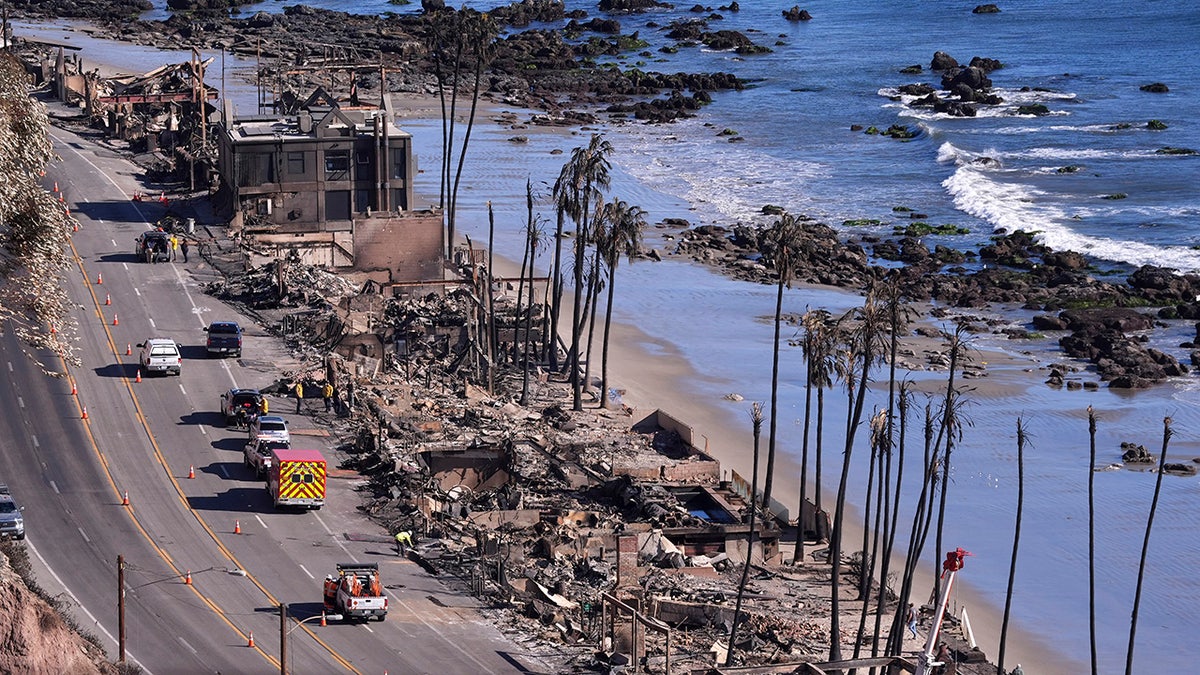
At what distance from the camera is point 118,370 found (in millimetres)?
70188

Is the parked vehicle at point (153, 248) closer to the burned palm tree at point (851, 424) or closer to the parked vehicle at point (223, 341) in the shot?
the parked vehicle at point (223, 341)

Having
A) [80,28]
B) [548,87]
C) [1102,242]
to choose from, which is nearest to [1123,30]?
[548,87]

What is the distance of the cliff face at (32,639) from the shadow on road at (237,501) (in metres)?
18.5

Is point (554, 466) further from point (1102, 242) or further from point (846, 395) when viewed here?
point (1102, 242)

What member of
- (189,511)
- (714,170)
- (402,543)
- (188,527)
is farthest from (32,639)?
(714,170)

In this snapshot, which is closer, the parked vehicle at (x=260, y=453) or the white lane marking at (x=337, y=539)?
the white lane marking at (x=337, y=539)

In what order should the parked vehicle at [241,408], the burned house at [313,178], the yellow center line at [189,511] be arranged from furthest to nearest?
the burned house at [313,178] < the parked vehicle at [241,408] < the yellow center line at [189,511]

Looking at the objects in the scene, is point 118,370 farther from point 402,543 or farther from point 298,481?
point 402,543

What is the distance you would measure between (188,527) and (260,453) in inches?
205

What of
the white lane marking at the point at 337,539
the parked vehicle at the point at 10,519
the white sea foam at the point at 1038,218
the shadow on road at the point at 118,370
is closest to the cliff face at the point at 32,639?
the parked vehicle at the point at 10,519

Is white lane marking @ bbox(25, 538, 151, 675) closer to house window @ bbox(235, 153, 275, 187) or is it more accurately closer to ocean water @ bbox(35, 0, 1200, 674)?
ocean water @ bbox(35, 0, 1200, 674)

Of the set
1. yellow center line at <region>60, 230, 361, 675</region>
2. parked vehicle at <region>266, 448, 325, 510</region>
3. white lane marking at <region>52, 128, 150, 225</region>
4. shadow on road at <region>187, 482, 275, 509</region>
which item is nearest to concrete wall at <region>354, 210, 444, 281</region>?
white lane marking at <region>52, 128, 150, 225</region>

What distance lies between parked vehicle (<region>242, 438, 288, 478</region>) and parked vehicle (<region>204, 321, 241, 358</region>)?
1109cm

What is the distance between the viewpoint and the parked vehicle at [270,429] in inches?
2420
